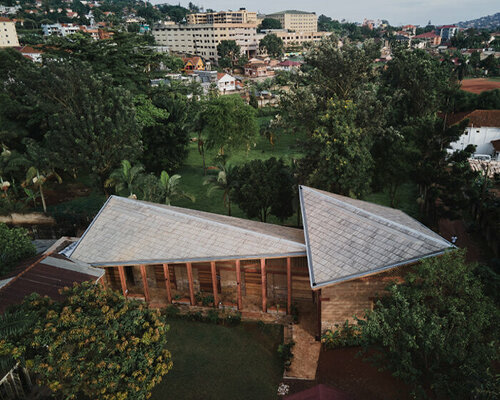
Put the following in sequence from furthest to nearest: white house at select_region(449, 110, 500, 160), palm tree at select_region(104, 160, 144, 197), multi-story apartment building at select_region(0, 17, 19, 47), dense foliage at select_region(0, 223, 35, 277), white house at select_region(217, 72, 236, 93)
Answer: multi-story apartment building at select_region(0, 17, 19, 47)
white house at select_region(217, 72, 236, 93)
white house at select_region(449, 110, 500, 160)
palm tree at select_region(104, 160, 144, 197)
dense foliage at select_region(0, 223, 35, 277)

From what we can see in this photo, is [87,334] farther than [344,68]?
No

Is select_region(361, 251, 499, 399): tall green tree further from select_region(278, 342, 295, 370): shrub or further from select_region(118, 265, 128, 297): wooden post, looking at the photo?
select_region(118, 265, 128, 297): wooden post

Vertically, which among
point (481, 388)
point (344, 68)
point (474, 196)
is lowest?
point (474, 196)

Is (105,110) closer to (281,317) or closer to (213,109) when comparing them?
(213,109)

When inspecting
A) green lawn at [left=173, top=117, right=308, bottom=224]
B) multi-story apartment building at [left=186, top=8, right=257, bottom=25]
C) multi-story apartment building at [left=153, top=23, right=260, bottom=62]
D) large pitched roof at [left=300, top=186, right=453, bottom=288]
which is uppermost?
multi-story apartment building at [left=186, top=8, right=257, bottom=25]

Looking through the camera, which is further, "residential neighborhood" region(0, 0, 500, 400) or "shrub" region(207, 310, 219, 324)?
"shrub" region(207, 310, 219, 324)

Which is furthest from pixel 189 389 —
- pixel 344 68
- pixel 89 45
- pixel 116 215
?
pixel 89 45

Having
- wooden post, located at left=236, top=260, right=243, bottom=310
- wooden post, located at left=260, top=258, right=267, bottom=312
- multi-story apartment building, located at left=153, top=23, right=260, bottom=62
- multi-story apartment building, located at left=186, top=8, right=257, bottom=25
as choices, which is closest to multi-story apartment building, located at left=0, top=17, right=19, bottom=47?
multi-story apartment building, located at left=153, top=23, right=260, bottom=62
